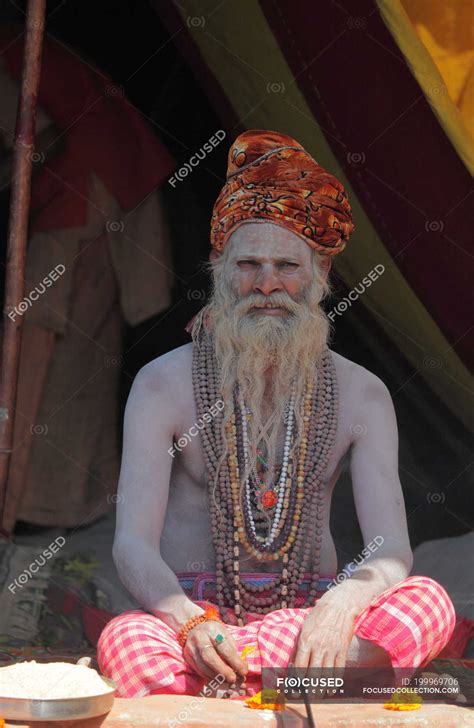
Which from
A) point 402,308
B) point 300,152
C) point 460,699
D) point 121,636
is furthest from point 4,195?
point 460,699

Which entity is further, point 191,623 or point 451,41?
point 451,41

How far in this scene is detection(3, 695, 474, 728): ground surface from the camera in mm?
2961

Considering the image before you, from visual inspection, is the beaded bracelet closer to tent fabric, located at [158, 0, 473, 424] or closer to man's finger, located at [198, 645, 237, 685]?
man's finger, located at [198, 645, 237, 685]

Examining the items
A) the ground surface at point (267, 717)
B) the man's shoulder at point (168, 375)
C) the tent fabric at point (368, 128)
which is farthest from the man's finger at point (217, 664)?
the tent fabric at point (368, 128)

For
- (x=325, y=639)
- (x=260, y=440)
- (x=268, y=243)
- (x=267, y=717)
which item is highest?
(x=268, y=243)

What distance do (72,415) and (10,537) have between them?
1.73 ft

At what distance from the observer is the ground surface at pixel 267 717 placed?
2.96 m

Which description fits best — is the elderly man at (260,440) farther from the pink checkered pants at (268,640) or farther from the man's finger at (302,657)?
the man's finger at (302,657)

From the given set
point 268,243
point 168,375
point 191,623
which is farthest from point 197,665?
point 268,243

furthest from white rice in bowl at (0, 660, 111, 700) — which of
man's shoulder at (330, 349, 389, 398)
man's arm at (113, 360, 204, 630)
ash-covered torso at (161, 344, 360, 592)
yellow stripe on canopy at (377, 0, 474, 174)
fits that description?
yellow stripe on canopy at (377, 0, 474, 174)

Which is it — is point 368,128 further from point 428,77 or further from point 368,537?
point 368,537

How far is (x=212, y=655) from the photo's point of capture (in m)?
3.45

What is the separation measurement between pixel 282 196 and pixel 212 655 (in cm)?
157

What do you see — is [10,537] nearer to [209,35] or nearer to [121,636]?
[121,636]
